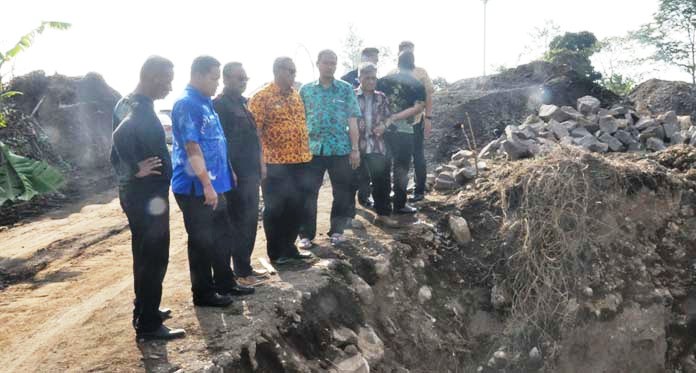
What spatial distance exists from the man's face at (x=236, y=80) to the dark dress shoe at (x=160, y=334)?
5.73ft

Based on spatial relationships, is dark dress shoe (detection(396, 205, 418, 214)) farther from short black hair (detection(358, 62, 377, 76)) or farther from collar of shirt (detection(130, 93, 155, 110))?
collar of shirt (detection(130, 93, 155, 110))

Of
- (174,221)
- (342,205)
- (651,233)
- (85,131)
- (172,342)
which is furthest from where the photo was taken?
(85,131)

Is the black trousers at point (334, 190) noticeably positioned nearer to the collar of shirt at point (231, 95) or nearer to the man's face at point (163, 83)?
the collar of shirt at point (231, 95)

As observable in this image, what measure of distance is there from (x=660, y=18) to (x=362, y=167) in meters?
25.4

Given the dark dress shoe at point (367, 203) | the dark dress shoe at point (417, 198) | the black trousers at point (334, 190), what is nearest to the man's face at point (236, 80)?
the black trousers at point (334, 190)

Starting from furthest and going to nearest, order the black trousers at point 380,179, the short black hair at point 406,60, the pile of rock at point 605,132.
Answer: the pile of rock at point 605,132 < the short black hair at point 406,60 < the black trousers at point 380,179

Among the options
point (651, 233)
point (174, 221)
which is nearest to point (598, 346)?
point (651, 233)

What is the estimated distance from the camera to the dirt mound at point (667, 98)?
13070 mm

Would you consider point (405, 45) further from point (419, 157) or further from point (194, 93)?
point (194, 93)

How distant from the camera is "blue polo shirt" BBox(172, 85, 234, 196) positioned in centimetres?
337

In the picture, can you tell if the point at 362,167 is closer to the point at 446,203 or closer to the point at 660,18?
the point at 446,203

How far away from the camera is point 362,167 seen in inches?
247

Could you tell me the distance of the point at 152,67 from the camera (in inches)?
121

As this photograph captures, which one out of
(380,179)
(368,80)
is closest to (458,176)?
(380,179)
